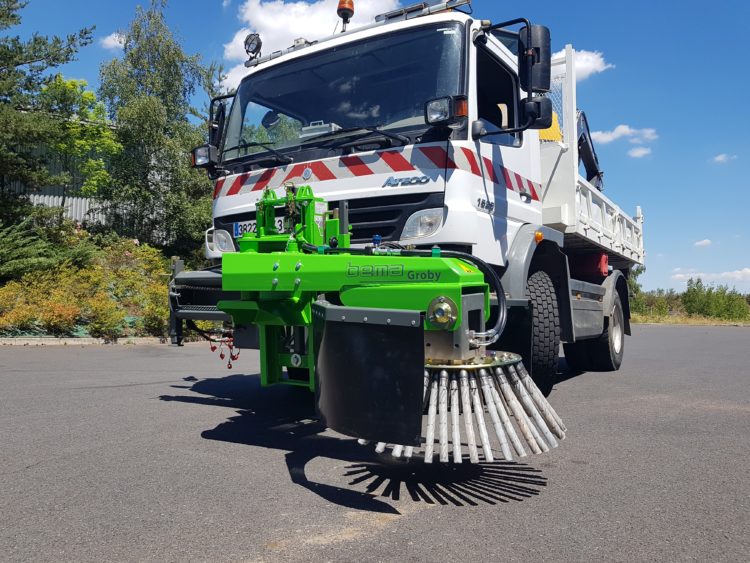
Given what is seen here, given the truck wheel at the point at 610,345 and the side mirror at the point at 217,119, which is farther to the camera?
the truck wheel at the point at 610,345

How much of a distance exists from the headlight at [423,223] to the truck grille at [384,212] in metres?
0.03

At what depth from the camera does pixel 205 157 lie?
5.60 m

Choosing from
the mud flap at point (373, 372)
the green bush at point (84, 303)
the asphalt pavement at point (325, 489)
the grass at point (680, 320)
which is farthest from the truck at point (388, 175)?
the grass at point (680, 320)

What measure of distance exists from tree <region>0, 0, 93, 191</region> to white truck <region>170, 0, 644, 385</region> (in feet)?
36.6

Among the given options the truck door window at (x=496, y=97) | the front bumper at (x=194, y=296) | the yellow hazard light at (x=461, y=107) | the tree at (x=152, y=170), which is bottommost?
the front bumper at (x=194, y=296)

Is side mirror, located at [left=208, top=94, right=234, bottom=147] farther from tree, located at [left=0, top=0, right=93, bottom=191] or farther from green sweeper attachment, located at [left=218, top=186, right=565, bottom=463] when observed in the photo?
tree, located at [left=0, top=0, right=93, bottom=191]

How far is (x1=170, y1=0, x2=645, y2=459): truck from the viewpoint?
3.96m

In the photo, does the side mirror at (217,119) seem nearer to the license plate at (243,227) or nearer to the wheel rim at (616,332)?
the license plate at (243,227)

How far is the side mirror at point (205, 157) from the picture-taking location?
5594 millimetres

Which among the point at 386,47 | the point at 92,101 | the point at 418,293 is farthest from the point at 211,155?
the point at 92,101

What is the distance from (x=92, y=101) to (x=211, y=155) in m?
17.3

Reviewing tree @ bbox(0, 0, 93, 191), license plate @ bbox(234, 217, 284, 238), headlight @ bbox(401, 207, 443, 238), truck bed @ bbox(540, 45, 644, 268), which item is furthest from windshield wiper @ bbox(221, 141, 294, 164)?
tree @ bbox(0, 0, 93, 191)

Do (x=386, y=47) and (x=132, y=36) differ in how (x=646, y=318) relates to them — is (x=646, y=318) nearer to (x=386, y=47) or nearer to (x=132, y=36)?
(x=132, y=36)

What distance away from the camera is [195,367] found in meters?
8.22
